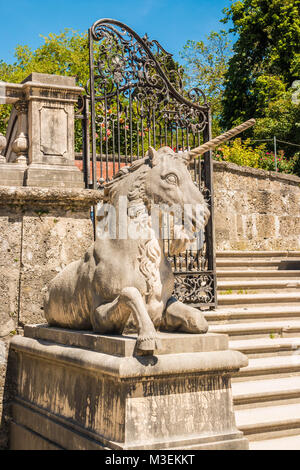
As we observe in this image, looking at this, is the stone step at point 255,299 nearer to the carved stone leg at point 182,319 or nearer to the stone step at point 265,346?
the stone step at point 265,346

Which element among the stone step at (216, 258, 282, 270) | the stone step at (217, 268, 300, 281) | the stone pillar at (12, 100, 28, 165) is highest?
the stone pillar at (12, 100, 28, 165)

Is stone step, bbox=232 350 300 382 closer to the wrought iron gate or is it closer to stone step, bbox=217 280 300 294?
the wrought iron gate

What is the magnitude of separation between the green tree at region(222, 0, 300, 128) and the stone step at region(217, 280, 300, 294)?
12.5 meters

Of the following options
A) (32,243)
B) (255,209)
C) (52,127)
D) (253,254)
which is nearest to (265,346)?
(32,243)

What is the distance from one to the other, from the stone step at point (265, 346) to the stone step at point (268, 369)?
107 millimetres

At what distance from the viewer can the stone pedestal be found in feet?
9.66

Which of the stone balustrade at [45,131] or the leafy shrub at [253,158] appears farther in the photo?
the leafy shrub at [253,158]

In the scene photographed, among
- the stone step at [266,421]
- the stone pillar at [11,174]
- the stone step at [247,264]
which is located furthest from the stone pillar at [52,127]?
the stone step at [247,264]

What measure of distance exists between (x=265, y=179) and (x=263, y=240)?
4.02 feet

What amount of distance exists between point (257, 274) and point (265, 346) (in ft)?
8.59

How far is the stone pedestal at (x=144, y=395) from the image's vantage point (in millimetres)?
2943

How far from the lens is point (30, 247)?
187 inches

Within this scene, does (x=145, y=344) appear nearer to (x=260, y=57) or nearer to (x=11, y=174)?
(x=11, y=174)

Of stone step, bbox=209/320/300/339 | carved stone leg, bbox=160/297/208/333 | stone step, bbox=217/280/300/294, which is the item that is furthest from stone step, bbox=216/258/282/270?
carved stone leg, bbox=160/297/208/333
